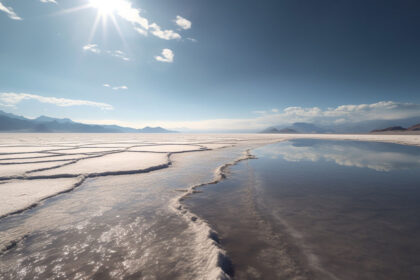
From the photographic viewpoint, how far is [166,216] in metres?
3.74

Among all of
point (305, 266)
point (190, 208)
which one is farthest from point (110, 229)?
point (305, 266)

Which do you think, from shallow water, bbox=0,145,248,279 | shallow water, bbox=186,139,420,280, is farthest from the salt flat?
shallow water, bbox=186,139,420,280

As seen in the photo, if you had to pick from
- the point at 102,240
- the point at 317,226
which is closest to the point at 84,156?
the point at 102,240

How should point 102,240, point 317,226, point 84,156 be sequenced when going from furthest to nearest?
1. point 84,156
2. point 317,226
3. point 102,240

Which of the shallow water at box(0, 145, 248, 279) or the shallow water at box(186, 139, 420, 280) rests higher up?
the shallow water at box(186, 139, 420, 280)

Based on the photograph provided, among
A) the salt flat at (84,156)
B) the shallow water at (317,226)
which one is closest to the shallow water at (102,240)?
the shallow water at (317,226)

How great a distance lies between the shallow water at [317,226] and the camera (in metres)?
2.29

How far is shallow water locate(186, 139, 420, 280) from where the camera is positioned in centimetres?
229

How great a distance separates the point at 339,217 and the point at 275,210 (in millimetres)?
1248

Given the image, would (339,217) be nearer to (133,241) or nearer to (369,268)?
(369,268)

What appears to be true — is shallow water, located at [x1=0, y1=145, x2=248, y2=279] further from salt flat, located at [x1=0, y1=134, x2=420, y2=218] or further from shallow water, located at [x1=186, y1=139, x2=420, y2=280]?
salt flat, located at [x1=0, y1=134, x2=420, y2=218]

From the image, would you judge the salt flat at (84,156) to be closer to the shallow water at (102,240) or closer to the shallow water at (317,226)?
the shallow water at (102,240)

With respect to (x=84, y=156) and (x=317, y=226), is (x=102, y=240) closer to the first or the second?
(x=317, y=226)

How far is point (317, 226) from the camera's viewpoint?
3287 millimetres
